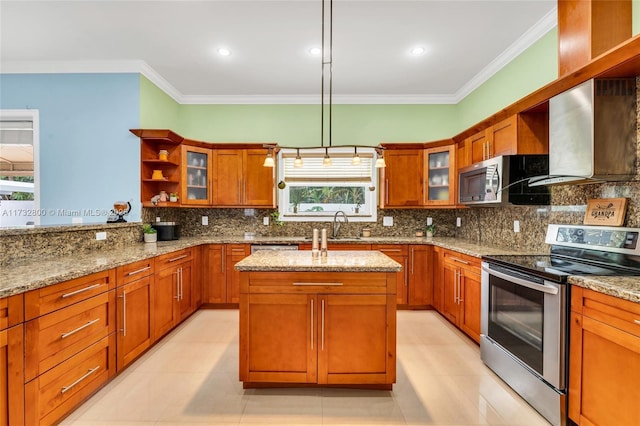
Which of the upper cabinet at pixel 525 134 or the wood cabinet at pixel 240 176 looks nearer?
the upper cabinet at pixel 525 134

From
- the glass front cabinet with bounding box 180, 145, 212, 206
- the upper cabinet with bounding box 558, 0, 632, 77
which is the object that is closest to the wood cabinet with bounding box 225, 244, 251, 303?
the glass front cabinet with bounding box 180, 145, 212, 206

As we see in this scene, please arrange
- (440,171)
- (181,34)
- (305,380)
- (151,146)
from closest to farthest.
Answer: (305,380) < (181,34) < (151,146) < (440,171)

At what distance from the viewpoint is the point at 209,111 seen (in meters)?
4.64

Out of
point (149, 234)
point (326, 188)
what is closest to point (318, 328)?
point (149, 234)

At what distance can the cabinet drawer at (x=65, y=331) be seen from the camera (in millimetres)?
1638

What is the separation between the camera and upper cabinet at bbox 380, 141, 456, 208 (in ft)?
13.7

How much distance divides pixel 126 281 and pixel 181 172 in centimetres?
190

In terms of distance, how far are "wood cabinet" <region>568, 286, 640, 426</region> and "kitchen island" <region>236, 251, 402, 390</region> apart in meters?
1.02

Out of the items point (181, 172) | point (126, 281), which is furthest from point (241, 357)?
point (181, 172)

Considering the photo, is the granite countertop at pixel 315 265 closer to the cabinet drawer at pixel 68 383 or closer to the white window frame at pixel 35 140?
the cabinet drawer at pixel 68 383

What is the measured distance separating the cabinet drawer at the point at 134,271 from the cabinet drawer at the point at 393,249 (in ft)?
8.37

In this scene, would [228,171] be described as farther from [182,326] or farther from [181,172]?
[182,326]

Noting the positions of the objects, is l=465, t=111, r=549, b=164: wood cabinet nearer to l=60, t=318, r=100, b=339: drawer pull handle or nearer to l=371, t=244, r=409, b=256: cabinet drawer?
l=371, t=244, r=409, b=256: cabinet drawer

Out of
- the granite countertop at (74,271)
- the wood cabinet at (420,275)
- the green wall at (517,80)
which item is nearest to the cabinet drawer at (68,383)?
the granite countertop at (74,271)
